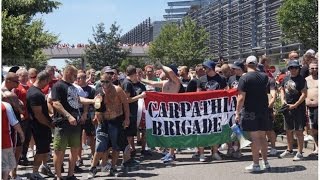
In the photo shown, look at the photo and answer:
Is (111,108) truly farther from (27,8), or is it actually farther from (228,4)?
(228,4)

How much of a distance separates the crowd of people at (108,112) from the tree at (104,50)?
6171 centimetres

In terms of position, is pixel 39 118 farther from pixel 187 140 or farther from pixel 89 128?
pixel 187 140

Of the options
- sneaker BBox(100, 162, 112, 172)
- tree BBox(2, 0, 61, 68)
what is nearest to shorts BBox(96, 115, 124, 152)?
sneaker BBox(100, 162, 112, 172)

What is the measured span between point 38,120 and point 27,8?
28253mm

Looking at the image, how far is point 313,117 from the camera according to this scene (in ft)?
30.6

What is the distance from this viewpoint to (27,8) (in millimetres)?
34594

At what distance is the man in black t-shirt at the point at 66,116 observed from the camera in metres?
7.56

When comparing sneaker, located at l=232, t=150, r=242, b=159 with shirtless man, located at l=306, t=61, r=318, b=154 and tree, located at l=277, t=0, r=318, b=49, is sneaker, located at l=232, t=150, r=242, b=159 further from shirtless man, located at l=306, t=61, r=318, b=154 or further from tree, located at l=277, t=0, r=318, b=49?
tree, located at l=277, t=0, r=318, b=49

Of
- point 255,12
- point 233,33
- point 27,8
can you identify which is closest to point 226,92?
point 27,8

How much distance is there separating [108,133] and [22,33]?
69.2 feet

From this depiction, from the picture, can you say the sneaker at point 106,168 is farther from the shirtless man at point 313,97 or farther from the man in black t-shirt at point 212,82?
the shirtless man at point 313,97

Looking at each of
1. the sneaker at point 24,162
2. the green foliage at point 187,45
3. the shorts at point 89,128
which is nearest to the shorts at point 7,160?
the shorts at point 89,128

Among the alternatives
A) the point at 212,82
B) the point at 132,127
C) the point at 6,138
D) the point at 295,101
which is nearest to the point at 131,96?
the point at 132,127

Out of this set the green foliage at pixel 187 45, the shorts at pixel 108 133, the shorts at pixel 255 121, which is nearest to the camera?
the shorts at pixel 108 133
